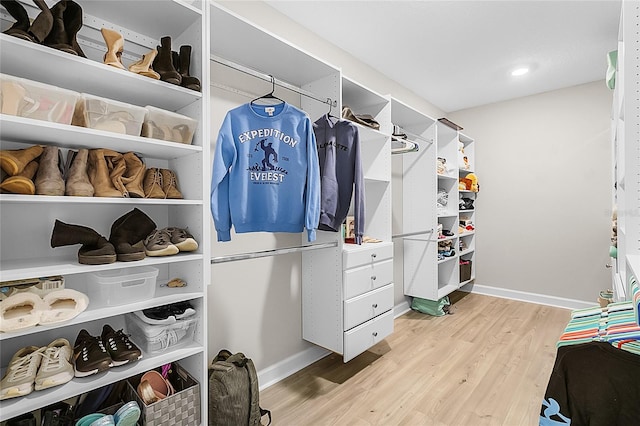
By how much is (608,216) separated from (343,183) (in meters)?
3.21

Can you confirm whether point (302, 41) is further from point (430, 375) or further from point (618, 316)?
point (430, 375)

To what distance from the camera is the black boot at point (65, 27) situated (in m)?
1.08

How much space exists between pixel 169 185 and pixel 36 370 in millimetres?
791

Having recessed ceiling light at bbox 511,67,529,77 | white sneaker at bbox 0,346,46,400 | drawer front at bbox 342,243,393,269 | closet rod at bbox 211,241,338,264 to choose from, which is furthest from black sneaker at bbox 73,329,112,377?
recessed ceiling light at bbox 511,67,529,77

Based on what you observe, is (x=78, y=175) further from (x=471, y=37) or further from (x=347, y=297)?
(x=471, y=37)

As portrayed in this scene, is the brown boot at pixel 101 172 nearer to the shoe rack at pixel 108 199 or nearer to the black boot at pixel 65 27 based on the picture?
the shoe rack at pixel 108 199

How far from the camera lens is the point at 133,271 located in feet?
4.36

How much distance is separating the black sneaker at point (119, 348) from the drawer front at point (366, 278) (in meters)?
1.25

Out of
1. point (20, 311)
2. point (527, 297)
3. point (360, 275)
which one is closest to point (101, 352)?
point (20, 311)

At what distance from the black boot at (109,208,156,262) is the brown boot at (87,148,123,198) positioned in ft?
0.49

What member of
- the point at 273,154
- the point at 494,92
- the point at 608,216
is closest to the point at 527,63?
the point at 494,92

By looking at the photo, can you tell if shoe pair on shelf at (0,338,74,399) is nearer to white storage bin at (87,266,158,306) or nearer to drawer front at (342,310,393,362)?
white storage bin at (87,266,158,306)

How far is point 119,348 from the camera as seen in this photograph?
1.21 m

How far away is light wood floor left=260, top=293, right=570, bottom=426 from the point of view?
5.96 ft
